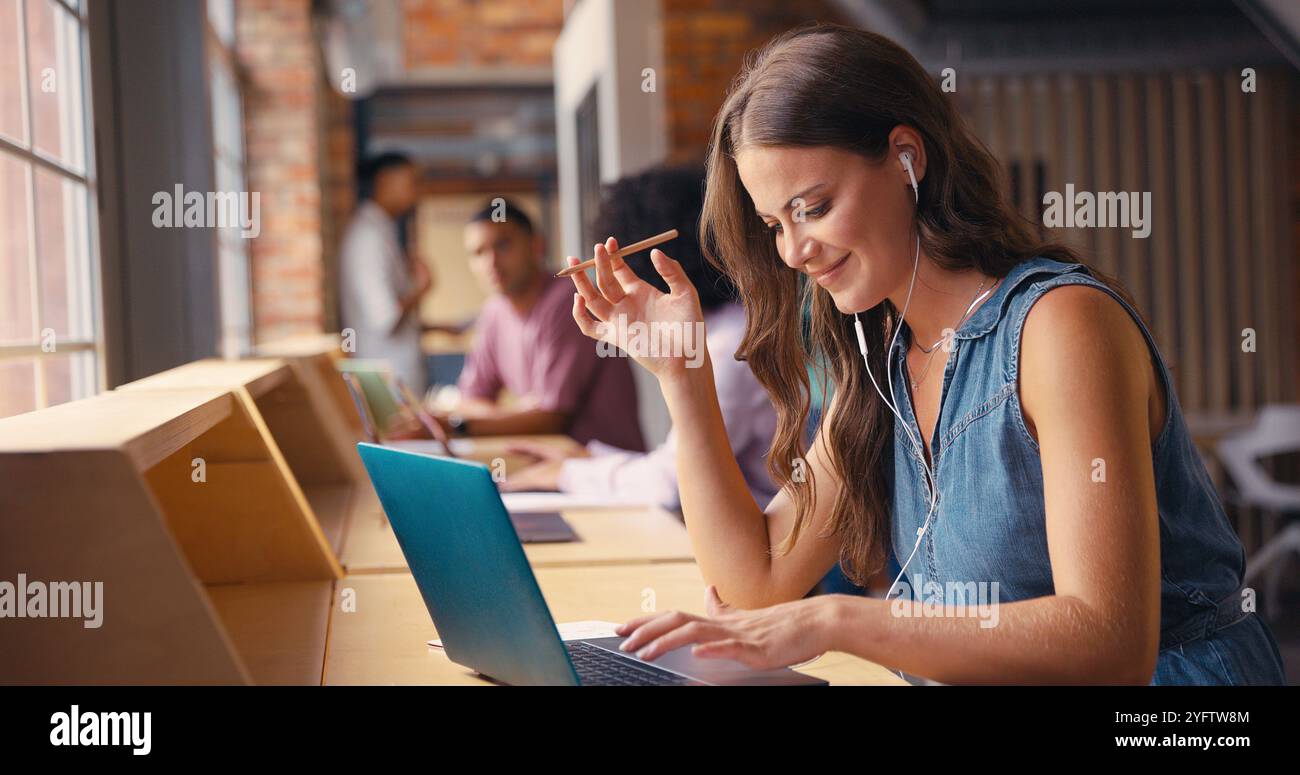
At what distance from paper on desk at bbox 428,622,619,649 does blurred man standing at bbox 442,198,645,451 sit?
7.16ft

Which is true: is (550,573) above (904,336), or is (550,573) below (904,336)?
below

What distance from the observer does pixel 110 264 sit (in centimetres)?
225

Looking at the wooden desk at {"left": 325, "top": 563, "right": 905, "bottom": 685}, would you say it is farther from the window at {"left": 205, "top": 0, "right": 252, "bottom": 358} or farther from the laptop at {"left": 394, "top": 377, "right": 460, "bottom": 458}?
the window at {"left": 205, "top": 0, "right": 252, "bottom": 358}

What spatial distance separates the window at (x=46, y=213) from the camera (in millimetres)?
1846

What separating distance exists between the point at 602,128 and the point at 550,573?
352 centimetres

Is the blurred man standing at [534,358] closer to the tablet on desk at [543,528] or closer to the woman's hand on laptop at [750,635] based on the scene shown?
the tablet on desk at [543,528]

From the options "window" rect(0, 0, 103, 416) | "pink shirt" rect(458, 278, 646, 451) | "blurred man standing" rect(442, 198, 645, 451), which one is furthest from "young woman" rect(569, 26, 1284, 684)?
"pink shirt" rect(458, 278, 646, 451)

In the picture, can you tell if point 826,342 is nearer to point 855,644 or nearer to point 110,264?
point 855,644

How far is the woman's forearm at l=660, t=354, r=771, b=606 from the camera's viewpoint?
1.45m

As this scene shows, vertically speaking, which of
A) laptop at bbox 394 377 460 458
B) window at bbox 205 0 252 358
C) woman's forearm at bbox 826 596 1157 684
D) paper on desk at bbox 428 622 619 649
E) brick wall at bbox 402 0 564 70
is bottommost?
paper on desk at bbox 428 622 619 649

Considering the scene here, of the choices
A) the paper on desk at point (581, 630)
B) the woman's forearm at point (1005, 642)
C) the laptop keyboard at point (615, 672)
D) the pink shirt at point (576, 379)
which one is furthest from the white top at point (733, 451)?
the pink shirt at point (576, 379)

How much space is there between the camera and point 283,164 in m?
6.02

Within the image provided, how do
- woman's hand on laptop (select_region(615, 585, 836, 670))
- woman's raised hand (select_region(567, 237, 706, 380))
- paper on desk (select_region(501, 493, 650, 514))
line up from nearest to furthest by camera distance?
woman's hand on laptop (select_region(615, 585, 836, 670)), woman's raised hand (select_region(567, 237, 706, 380)), paper on desk (select_region(501, 493, 650, 514))
